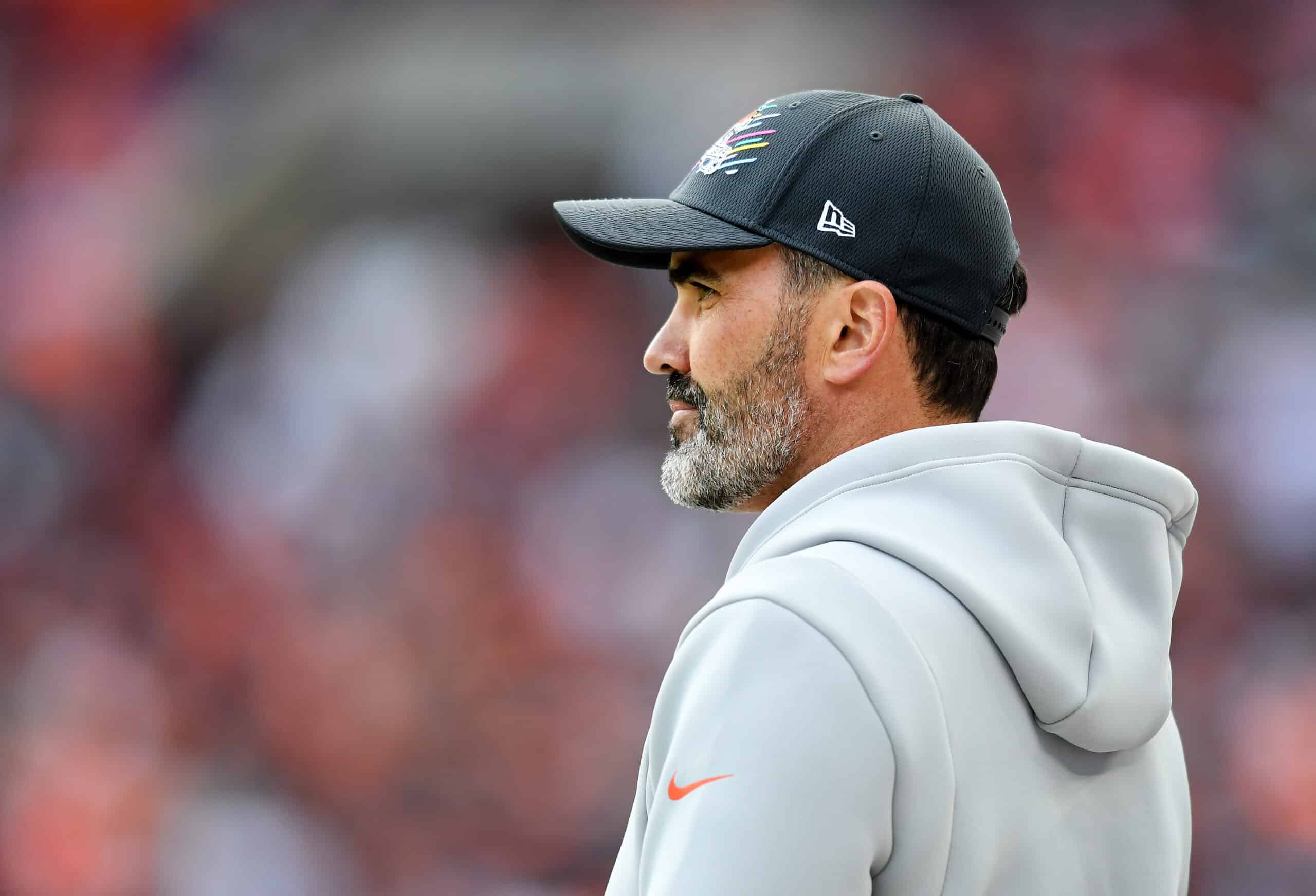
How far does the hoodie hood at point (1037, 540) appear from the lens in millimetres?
788

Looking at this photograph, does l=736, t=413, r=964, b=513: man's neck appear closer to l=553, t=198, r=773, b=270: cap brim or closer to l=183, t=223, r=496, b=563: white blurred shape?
l=553, t=198, r=773, b=270: cap brim

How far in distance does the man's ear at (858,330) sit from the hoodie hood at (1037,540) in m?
0.14

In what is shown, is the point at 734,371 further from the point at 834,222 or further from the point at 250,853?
the point at 250,853

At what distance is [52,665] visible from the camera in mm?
3172

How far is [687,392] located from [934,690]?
438 mm

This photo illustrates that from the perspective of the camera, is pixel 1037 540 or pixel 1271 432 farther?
pixel 1271 432

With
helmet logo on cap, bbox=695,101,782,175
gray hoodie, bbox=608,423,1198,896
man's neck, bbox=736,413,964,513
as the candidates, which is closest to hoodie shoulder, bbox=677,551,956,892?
gray hoodie, bbox=608,423,1198,896

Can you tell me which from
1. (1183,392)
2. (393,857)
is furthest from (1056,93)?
(393,857)

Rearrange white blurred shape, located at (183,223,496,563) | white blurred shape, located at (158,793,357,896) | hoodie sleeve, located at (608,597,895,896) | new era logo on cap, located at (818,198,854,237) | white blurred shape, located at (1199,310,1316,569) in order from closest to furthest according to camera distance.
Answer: hoodie sleeve, located at (608,597,895,896) → new era logo on cap, located at (818,198,854,237) → white blurred shape, located at (1199,310,1316,569) → white blurred shape, located at (158,793,357,896) → white blurred shape, located at (183,223,496,563)

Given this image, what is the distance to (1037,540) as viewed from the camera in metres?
0.83

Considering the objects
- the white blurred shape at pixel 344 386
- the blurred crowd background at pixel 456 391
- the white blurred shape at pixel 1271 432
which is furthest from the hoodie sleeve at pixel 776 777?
the white blurred shape at pixel 344 386

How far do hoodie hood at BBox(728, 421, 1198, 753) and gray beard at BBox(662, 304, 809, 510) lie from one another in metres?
0.13

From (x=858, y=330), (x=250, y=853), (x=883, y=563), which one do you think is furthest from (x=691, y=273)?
(x=250, y=853)

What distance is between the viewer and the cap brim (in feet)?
3.31
